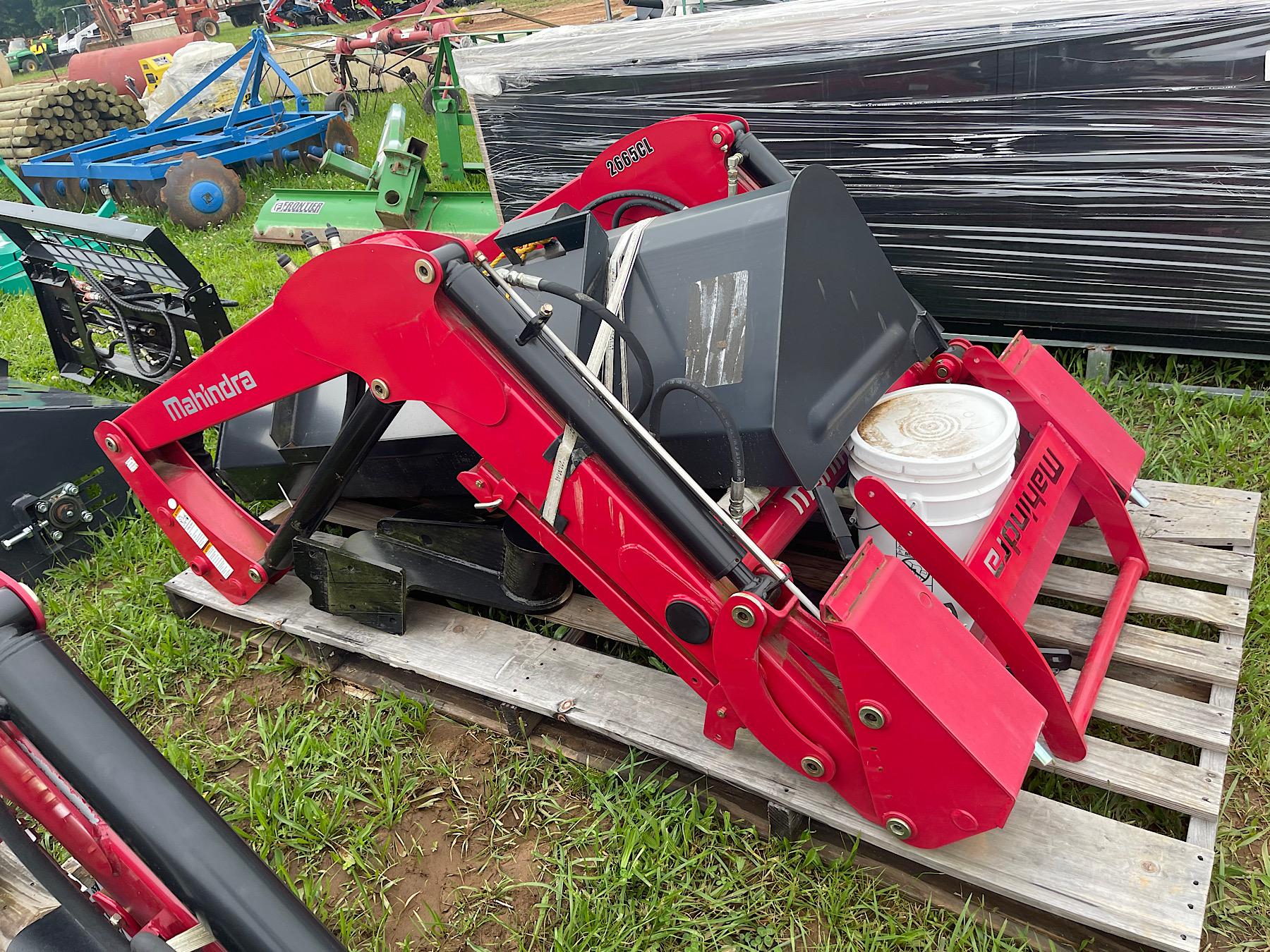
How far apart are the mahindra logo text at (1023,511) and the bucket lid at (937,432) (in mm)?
115

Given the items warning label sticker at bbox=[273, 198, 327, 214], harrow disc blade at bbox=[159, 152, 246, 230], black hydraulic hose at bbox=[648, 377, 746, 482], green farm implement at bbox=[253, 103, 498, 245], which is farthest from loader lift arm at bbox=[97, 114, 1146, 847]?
harrow disc blade at bbox=[159, 152, 246, 230]

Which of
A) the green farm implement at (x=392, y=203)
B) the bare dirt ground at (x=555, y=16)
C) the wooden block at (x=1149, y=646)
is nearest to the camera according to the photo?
the wooden block at (x=1149, y=646)

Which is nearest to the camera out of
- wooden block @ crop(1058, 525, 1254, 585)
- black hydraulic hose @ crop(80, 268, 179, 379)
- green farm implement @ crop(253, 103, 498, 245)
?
wooden block @ crop(1058, 525, 1254, 585)

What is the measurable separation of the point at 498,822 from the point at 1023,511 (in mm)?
1447

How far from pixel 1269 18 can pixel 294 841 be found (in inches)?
141

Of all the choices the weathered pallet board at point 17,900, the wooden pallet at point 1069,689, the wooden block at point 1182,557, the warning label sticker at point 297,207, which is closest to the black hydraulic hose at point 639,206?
the wooden pallet at point 1069,689

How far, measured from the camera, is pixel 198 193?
7312 mm

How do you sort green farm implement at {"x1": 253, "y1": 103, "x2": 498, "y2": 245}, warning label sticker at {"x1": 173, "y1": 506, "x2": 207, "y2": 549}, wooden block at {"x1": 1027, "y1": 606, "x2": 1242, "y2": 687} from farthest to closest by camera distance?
1. green farm implement at {"x1": 253, "y1": 103, "x2": 498, "y2": 245}
2. warning label sticker at {"x1": 173, "y1": 506, "x2": 207, "y2": 549}
3. wooden block at {"x1": 1027, "y1": 606, "x2": 1242, "y2": 687}

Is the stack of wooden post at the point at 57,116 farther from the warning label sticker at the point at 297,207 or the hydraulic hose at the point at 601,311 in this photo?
the hydraulic hose at the point at 601,311

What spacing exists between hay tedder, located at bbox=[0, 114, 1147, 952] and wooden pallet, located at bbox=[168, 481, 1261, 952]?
0.10 m

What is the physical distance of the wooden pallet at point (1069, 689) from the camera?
1754mm

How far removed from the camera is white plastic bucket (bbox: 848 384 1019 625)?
204cm

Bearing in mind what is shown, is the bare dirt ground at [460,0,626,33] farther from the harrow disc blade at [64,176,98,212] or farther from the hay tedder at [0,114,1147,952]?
the hay tedder at [0,114,1147,952]

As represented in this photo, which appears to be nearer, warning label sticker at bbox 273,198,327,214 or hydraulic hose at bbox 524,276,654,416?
hydraulic hose at bbox 524,276,654,416
